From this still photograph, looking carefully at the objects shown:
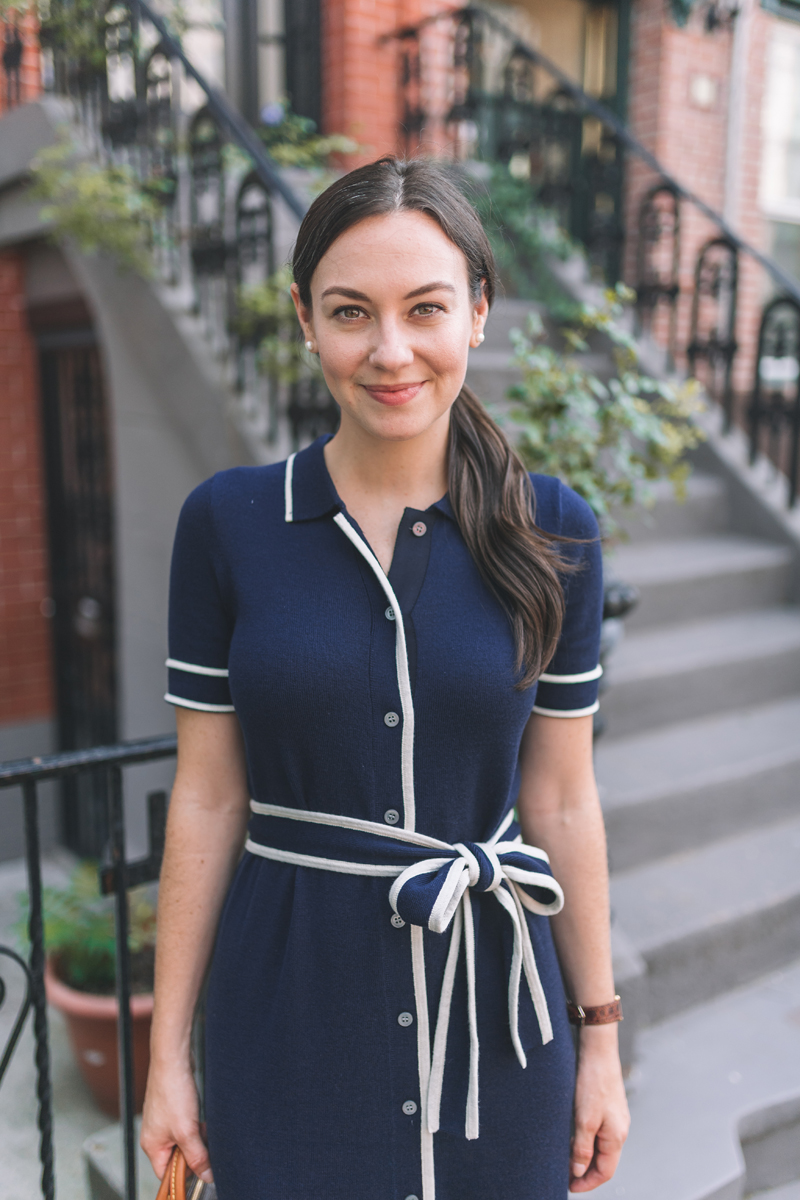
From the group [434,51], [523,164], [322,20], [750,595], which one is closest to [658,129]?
[523,164]

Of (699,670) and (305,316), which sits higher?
(305,316)

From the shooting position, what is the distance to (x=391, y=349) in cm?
122

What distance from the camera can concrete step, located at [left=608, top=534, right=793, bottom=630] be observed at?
160 inches

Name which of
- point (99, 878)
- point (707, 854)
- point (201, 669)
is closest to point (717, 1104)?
point (707, 854)

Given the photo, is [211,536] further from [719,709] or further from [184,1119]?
[719,709]

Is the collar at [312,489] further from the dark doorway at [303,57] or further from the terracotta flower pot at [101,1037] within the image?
the dark doorway at [303,57]

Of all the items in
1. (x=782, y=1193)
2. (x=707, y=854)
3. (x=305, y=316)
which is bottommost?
(x=782, y=1193)

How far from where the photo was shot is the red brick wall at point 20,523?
18.3 feet

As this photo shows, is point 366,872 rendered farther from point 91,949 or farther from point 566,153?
point 566,153

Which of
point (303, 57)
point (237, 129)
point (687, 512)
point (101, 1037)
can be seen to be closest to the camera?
point (101, 1037)

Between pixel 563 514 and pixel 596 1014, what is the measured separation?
0.74 metres

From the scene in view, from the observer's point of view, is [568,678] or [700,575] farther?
[700,575]

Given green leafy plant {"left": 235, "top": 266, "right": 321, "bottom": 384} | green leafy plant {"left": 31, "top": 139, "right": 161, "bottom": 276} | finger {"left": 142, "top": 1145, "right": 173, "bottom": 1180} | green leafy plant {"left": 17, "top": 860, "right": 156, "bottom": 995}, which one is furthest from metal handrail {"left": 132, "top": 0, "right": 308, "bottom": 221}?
finger {"left": 142, "top": 1145, "right": 173, "bottom": 1180}

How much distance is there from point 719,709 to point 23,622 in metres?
3.96
